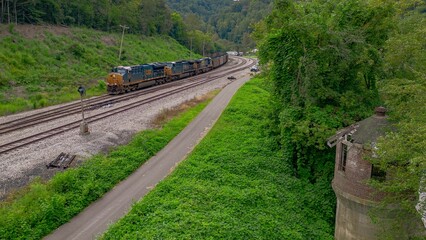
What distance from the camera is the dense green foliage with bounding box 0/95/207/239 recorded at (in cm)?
1616

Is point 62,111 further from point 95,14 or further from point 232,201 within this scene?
point 95,14

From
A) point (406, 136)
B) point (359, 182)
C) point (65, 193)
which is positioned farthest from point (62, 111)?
point (406, 136)

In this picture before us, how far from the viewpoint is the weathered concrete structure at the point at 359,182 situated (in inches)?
725

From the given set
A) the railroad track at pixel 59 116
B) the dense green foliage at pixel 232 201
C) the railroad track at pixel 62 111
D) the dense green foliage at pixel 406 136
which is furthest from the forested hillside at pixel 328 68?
the railroad track at pixel 62 111

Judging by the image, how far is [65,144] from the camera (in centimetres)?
2592

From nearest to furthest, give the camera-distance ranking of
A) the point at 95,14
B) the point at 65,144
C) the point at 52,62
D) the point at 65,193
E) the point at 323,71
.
Answer: the point at 65,193
the point at 323,71
the point at 65,144
the point at 52,62
the point at 95,14

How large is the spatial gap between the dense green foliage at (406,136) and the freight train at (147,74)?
3252 cm

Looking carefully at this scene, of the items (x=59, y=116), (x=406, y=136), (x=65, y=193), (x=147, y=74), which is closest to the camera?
(x=406, y=136)

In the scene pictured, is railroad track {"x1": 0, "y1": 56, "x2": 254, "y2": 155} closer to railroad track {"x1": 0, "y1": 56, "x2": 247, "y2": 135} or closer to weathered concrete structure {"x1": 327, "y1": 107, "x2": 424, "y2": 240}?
railroad track {"x1": 0, "y1": 56, "x2": 247, "y2": 135}

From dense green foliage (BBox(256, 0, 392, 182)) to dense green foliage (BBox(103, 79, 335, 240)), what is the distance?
6.89 feet

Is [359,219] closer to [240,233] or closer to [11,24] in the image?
[240,233]

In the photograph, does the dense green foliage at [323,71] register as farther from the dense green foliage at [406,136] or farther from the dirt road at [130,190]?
the dirt road at [130,190]

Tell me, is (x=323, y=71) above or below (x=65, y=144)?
above

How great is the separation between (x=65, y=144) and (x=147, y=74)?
27679 mm
